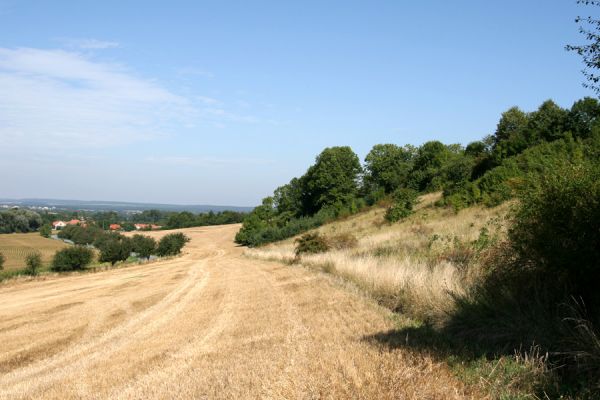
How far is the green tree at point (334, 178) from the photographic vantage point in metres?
79.2

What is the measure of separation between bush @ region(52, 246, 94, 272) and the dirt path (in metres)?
45.3

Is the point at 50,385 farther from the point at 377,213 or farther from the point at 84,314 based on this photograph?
the point at 377,213

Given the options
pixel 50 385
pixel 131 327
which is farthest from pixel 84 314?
pixel 50 385

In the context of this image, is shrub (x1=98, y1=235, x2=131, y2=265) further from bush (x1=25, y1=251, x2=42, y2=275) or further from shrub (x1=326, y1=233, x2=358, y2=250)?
shrub (x1=326, y1=233, x2=358, y2=250)

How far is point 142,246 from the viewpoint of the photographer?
7519 cm

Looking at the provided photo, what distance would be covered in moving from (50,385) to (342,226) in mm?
43945

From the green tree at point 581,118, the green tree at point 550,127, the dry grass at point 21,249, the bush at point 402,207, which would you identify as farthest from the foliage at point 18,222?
the green tree at point 581,118

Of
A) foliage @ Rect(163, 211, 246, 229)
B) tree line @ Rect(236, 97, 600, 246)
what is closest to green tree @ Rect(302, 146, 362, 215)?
tree line @ Rect(236, 97, 600, 246)

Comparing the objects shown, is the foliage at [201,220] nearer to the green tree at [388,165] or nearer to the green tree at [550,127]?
the green tree at [388,165]

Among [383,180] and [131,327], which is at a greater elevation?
[383,180]

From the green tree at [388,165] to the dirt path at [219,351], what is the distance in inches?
2589

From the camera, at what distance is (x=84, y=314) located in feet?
52.9

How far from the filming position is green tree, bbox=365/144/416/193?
269ft

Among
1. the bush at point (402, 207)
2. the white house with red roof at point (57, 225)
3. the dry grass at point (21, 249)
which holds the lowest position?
the dry grass at point (21, 249)
